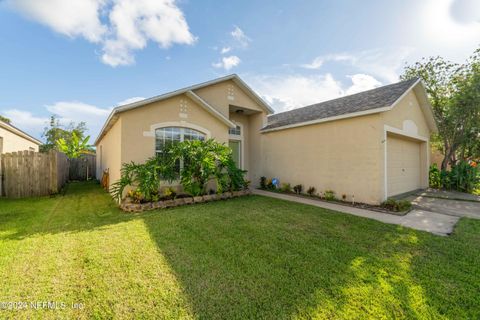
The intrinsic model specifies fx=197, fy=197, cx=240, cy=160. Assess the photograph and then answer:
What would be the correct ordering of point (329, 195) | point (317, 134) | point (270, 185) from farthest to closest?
point (270, 185) → point (317, 134) → point (329, 195)

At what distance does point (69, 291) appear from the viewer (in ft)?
8.71

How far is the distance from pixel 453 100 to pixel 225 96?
42.8 feet

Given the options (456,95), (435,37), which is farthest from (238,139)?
(456,95)

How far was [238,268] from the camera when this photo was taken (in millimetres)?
3248

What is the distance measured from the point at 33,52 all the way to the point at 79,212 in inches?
350

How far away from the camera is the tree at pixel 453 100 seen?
35.7 feet

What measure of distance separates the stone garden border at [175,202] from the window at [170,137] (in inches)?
57.9

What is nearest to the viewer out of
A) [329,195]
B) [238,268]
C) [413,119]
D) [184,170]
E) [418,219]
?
[238,268]

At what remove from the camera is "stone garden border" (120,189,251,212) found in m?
6.73

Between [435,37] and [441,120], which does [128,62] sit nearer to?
[435,37]

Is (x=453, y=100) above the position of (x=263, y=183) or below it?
above

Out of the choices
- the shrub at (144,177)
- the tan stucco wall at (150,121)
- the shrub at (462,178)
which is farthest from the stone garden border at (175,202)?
the shrub at (462,178)

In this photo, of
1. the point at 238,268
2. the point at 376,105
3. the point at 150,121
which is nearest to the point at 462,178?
the point at 376,105

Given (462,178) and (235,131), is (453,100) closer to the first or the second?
(462,178)
